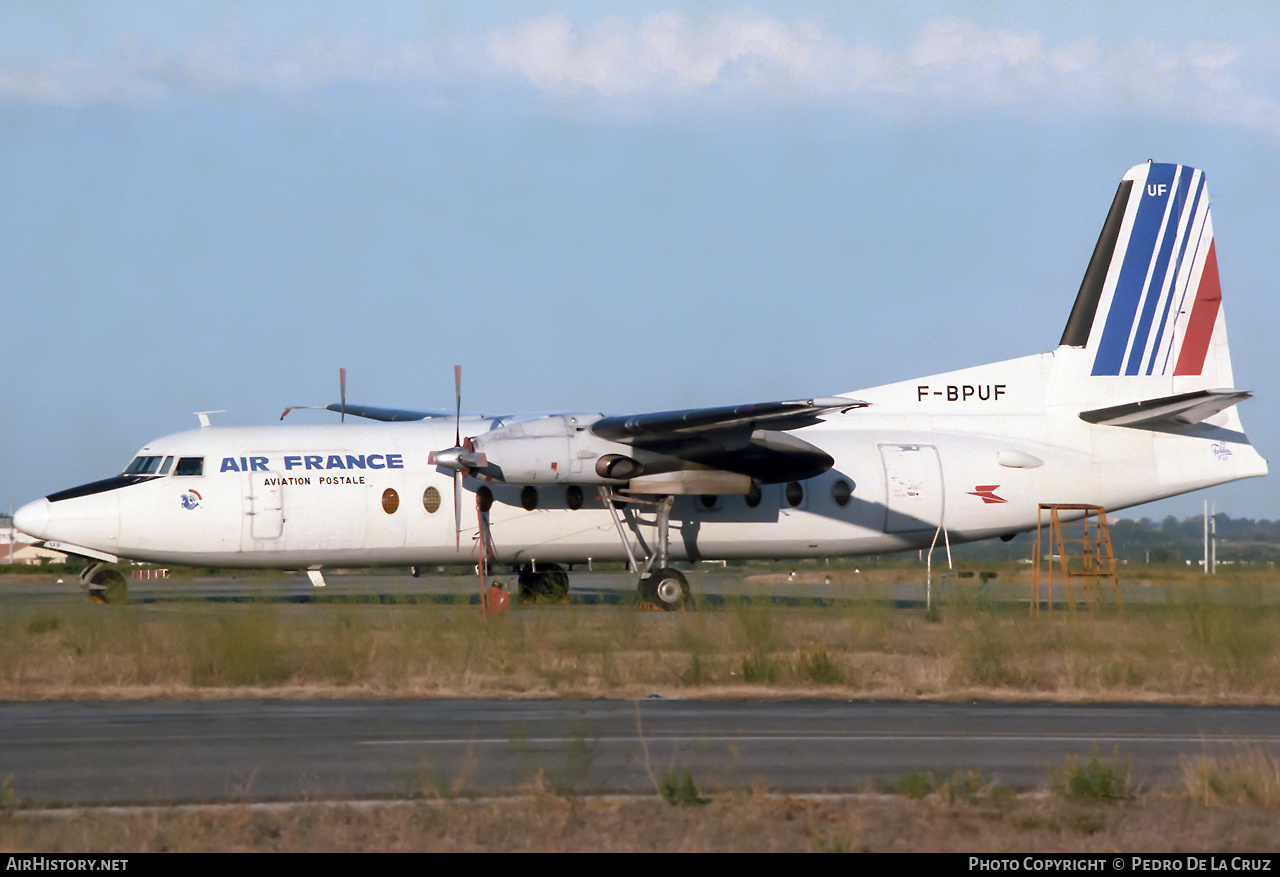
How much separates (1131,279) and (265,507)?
1697 centimetres

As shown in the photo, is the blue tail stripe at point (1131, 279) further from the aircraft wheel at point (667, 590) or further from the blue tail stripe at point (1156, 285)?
the aircraft wheel at point (667, 590)

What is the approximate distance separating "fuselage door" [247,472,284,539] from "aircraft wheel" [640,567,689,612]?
6.40 metres

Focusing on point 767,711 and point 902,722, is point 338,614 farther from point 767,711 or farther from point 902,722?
point 902,722

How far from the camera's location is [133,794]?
8.23m

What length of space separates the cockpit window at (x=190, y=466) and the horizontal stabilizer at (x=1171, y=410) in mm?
16196

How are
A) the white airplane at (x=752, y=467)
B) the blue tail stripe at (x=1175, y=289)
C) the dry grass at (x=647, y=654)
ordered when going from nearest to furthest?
the dry grass at (x=647, y=654) → the white airplane at (x=752, y=467) → the blue tail stripe at (x=1175, y=289)

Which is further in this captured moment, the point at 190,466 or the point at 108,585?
the point at 108,585

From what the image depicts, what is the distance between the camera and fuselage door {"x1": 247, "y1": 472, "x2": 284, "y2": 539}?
2259cm

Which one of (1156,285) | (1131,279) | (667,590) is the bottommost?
(667,590)

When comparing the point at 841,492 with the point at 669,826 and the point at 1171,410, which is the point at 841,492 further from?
the point at 669,826

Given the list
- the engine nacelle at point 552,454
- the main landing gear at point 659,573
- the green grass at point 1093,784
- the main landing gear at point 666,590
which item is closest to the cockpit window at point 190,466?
the engine nacelle at point 552,454

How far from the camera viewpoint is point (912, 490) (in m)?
24.5

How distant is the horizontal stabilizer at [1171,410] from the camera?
23.2m

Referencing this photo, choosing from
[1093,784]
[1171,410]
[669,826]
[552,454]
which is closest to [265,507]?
[552,454]
